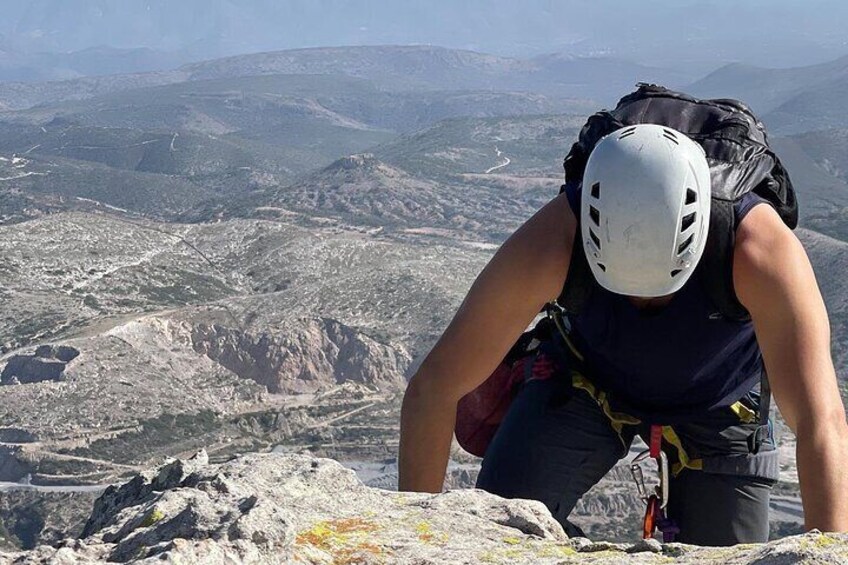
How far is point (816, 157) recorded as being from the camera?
178875mm

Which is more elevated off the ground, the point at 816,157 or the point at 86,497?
the point at 816,157

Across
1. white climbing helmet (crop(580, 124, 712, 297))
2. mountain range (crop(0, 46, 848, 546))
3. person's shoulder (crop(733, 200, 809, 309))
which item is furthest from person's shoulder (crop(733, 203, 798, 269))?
mountain range (crop(0, 46, 848, 546))

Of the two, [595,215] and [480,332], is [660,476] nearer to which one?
[480,332]

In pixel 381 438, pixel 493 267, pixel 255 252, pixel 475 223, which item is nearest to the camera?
pixel 493 267

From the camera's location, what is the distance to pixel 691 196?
503 cm

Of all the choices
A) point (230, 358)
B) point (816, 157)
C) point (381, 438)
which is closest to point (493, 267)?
point (381, 438)

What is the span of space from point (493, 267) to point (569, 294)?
0.54 meters

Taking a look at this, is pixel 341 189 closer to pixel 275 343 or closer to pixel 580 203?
pixel 275 343

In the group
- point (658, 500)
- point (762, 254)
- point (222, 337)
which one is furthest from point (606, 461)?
point (222, 337)

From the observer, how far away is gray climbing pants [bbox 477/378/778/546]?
5836mm

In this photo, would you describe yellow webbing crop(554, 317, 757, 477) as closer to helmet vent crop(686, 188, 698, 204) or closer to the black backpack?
the black backpack

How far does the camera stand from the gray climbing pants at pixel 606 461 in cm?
584

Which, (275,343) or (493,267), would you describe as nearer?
(493,267)

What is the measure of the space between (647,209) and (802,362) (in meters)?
1.05
